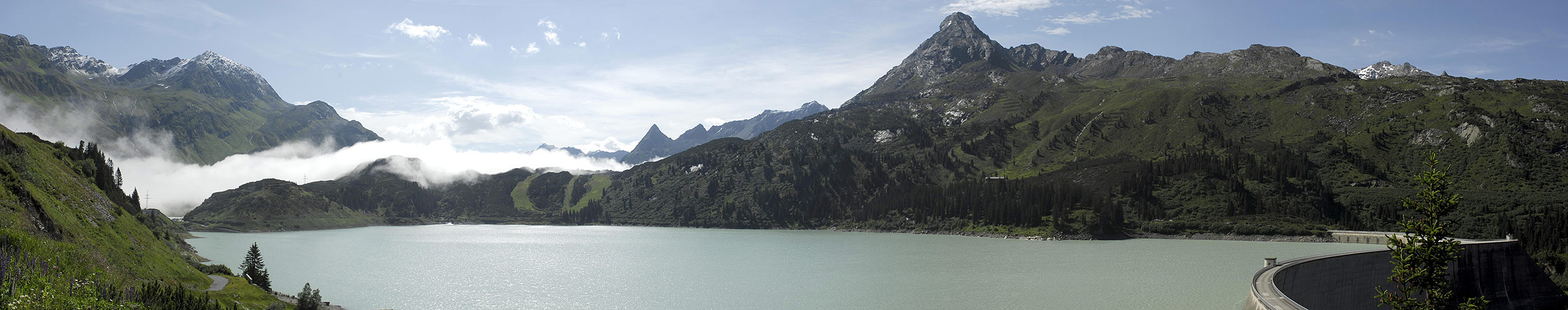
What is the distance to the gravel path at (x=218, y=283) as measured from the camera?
61.0 metres

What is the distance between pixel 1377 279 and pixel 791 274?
61265 millimetres

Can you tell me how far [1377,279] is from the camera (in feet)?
228

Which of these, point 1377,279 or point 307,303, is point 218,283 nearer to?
point 307,303

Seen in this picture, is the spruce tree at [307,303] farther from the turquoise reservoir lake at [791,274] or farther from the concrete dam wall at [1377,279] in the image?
the concrete dam wall at [1377,279]

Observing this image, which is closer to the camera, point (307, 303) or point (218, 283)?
point (307, 303)

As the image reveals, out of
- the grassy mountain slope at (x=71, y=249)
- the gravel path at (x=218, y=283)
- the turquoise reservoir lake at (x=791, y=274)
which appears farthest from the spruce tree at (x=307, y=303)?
the turquoise reservoir lake at (x=791, y=274)

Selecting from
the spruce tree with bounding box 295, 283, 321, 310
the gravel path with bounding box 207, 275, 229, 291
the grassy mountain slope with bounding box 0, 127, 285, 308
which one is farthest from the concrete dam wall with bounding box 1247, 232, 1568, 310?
the gravel path with bounding box 207, 275, 229, 291

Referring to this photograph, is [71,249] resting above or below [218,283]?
above

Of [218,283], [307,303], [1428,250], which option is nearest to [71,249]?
[307,303]

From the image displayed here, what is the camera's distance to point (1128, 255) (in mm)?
117688

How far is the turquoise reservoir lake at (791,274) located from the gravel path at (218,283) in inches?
349

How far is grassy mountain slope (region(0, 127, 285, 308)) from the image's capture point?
28.0 m

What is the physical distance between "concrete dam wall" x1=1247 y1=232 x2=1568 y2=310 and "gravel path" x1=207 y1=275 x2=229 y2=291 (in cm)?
7955

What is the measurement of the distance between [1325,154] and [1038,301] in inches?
7137
